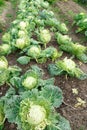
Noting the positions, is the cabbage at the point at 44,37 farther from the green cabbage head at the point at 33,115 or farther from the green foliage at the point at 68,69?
the green cabbage head at the point at 33,115

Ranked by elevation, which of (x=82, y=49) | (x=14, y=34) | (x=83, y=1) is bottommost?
(x=83, y=1)

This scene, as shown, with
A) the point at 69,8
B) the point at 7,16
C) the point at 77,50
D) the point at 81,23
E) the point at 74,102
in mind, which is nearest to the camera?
the point at 74,102

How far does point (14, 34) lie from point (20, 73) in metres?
1.53

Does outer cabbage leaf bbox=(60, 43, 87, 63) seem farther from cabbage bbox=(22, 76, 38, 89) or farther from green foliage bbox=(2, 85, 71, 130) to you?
green foliage bbox=(2, 85, 71, 130)

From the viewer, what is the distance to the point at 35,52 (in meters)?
5.64

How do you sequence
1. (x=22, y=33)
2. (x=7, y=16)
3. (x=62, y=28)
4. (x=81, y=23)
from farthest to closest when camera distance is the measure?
(x=7, y=16)
(x=81, y=23)
(x=62, y=28)
(x=22, y=33)

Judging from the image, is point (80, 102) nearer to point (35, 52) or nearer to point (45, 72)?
point (45, 72)

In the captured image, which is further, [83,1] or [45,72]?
[83,1]

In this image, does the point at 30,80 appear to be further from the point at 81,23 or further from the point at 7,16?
the point at 7,16

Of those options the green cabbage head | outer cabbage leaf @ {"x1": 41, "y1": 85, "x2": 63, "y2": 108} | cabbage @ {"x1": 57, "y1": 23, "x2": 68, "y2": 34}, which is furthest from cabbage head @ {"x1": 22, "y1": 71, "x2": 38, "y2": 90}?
cabbage @ {"x1": 57, "y1": 23, "x2": 68, "y2": 34}

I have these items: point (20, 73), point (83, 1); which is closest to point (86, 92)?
point (20, 73)

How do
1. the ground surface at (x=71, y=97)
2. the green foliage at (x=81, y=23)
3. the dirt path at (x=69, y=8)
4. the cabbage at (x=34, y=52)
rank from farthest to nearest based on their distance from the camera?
the dirt path at (x=69, y=8) → the green foliage at (x=81, y=23) → the cabbage at (x=34, y=52) → the ground surface at (x=71, y=97)

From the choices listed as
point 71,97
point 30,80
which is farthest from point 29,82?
point 71,97

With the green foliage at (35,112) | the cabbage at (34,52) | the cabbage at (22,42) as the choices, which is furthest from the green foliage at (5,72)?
the cabbage at (22,42)
